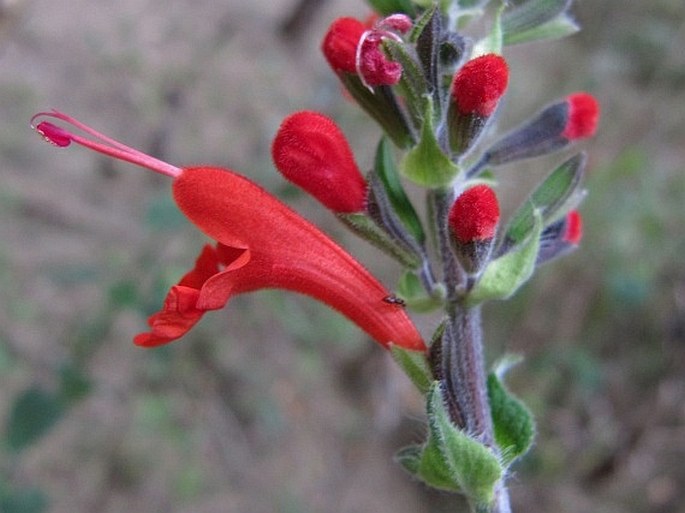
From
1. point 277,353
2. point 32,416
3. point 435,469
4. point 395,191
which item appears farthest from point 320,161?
point 277,353

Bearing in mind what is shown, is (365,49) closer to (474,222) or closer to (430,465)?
(474,222)

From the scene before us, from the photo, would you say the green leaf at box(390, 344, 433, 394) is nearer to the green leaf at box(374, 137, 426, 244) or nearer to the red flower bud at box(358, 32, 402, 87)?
the green leaf at box(374, 137, 426, 244)

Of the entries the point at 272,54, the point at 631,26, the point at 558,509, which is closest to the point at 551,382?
the point at 558,509

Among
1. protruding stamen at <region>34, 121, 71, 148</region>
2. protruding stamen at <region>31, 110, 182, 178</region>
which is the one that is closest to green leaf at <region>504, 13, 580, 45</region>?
protruding stamen at <region>31, 110, 182, 178</region>

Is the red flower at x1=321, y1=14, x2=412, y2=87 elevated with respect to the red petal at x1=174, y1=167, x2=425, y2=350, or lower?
elevated

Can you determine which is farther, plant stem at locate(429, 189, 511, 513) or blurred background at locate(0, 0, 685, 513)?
blurred background at locate(0, 0, 685, 513)

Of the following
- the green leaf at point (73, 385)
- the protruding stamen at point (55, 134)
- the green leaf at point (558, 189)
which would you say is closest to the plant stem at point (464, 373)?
the green leaf at point (558, 189)
